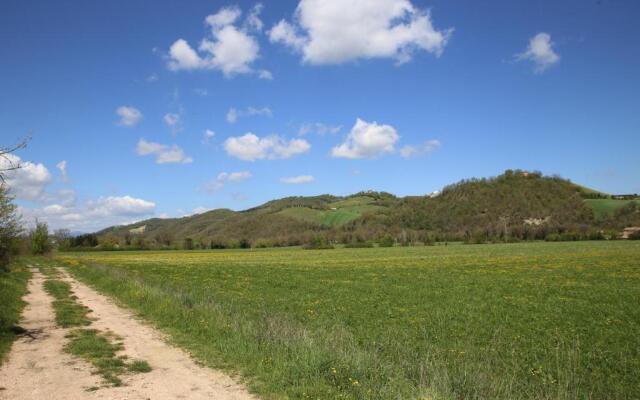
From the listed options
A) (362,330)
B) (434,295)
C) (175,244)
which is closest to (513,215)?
(175,244)

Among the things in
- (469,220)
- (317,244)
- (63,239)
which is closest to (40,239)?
(63,239)

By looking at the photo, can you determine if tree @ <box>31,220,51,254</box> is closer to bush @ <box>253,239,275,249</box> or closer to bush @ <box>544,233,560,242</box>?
bush @ <box>253,239,275,249</box>

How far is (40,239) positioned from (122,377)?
83613mm

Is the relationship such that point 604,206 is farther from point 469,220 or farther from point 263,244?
point 263,244

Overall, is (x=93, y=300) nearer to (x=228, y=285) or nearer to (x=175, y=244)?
(x=228, y=285)

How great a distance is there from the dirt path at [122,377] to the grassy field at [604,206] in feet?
538

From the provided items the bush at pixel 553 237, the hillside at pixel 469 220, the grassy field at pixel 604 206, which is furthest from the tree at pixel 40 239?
the grassy field at pixel 604 206

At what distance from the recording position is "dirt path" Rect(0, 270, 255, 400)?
7980mm

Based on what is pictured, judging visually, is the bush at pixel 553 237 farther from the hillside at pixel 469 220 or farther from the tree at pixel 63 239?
the tree at pixel 63 239

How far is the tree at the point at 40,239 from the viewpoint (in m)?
76.8

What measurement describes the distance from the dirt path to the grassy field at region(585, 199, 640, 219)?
538ft

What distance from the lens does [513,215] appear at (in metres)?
162

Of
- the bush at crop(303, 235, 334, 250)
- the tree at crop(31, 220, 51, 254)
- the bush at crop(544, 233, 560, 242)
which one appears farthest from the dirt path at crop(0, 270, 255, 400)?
the bush at crop(544, 233, 560, 242)

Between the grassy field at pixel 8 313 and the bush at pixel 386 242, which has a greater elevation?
the grassy field at pixel 8 313
